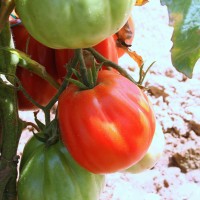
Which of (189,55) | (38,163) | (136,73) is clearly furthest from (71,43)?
(136,73)

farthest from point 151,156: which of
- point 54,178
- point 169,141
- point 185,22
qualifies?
point 169,141

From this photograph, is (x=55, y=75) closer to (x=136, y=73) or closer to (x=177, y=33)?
(x=177, y=33)

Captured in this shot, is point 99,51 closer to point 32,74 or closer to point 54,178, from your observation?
point 32,74

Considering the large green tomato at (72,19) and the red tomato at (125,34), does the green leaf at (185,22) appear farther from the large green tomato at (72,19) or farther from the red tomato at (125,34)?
the red tomato at (125,34)

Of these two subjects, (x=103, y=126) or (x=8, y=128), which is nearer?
(x=103, y=126)

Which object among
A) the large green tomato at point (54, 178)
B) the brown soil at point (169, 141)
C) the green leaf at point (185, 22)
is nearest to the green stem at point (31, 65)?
the large green tomato at point (54, 178)

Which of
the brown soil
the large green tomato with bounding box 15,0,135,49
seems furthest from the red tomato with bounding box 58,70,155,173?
the brown soil

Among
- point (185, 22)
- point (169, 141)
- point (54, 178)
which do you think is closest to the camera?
point (185, 22)
